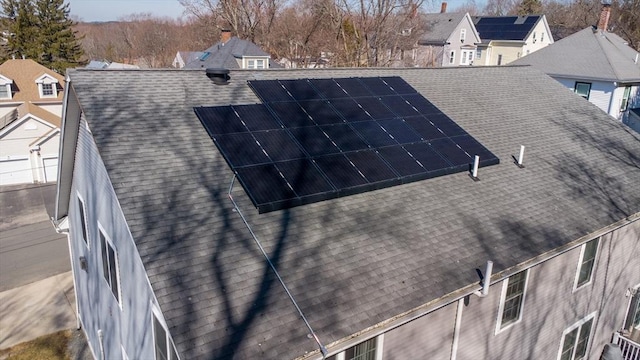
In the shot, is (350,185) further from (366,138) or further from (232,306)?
(232,306)

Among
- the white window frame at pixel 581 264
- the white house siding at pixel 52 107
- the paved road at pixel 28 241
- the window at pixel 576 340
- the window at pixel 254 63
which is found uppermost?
the window at pixel 254 63

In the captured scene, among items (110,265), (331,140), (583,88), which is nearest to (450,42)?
(583,88)

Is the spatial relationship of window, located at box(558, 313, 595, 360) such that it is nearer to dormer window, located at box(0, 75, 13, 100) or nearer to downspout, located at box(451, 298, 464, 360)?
downspout, located at box(451, 298, 464, 360)

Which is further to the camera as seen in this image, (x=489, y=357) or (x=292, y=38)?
(x=292, y=38)

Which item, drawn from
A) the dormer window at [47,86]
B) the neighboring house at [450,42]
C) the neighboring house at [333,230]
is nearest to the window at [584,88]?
the neighboring house at [333,230]

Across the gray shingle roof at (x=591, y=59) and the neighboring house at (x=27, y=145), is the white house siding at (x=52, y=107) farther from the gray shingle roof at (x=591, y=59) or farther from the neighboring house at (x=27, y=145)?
the gray shingle roof at (x=591, y=59)

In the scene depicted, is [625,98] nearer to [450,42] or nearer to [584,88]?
[584,88]

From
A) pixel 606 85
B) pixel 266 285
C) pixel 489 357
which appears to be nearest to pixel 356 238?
pixel 266 285
